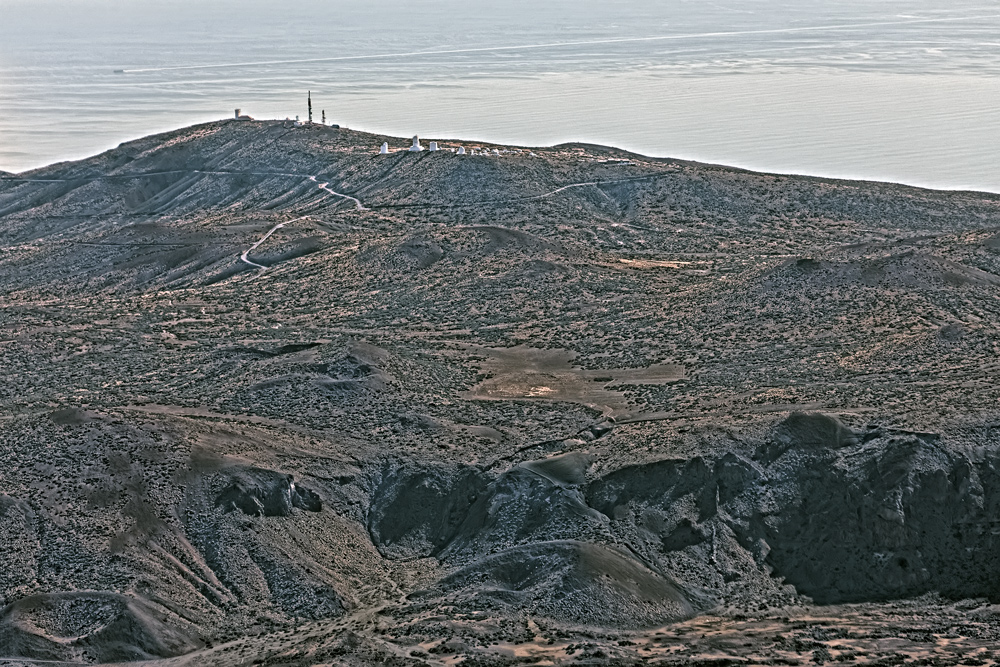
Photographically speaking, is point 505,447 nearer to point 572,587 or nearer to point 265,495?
point 265,495

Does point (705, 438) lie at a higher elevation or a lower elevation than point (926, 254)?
lower

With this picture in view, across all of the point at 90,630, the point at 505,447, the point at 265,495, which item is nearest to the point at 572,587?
the point at 265,495

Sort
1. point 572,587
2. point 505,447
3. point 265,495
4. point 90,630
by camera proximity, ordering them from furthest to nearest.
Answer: point 505,447 → point 265,495 → point 572,587 → point 90,630

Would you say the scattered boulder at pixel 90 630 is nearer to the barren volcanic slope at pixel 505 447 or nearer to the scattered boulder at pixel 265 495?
the barren volcanic slope at pixel 505 447

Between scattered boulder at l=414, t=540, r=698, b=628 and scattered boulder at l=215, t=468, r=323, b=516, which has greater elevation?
scattered boulder at l=215, t=468, r=323, b=516

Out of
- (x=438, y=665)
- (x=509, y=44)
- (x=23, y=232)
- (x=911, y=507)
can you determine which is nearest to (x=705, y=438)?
(x=911, y=507)

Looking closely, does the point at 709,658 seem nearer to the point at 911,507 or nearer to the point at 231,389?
the point at 911,507

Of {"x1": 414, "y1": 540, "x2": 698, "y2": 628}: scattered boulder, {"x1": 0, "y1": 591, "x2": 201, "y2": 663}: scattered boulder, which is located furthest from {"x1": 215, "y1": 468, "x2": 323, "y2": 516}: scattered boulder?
{"x1": 414, "y1": 540, "x2": 698, "y2": 628}: scattered boulder

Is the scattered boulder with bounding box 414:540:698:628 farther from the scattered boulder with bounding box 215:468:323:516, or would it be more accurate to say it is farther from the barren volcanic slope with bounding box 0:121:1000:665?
the scattered boulder with bounding box 215:468:323:516
